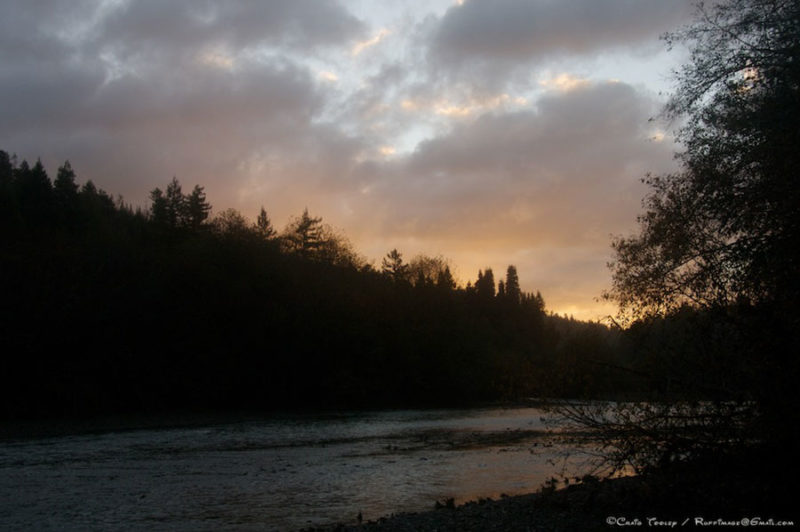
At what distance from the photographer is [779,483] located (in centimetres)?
1086

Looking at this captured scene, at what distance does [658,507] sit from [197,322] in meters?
57.4

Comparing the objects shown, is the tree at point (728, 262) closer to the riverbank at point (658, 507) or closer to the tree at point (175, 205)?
the riverbank at point (658, 507)

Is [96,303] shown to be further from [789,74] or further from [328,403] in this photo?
[789,74]

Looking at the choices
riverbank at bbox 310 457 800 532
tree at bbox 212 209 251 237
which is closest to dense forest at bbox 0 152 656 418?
tree at bbox 212 209 251 237

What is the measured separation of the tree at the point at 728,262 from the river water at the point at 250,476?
11.6 feet

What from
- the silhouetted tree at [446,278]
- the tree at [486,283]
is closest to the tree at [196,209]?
the silhouetted tree at [446,278]

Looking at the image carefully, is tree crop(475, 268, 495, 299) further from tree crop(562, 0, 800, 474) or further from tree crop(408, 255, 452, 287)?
tree crop(562, 0, 800, 474)

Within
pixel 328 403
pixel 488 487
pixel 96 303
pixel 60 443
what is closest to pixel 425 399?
pixel 328 403

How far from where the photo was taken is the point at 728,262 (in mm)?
12219

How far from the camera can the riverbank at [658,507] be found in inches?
430

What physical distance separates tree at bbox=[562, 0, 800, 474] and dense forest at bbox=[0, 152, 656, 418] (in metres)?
25.5

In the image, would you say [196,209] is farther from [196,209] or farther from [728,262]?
[728,262]

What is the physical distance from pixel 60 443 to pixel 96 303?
25.9 m

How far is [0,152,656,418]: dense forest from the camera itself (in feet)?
169
